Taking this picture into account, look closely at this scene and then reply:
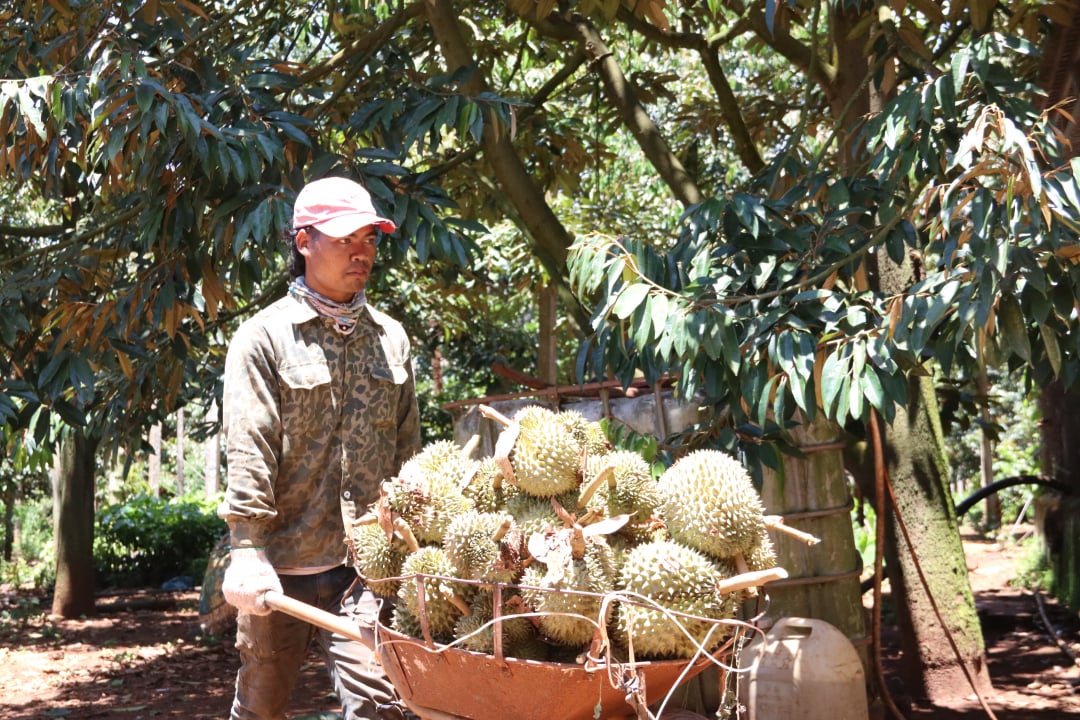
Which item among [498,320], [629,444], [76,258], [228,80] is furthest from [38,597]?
[629,444]

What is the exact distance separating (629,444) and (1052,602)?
5193 millimetres

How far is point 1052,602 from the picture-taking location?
8.00m

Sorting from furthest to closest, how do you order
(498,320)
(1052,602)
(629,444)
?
(498,320), (1052,602), (629,444)

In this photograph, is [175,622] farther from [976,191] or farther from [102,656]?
[976,191]

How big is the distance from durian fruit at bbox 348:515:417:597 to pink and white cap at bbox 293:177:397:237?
90 centimetres

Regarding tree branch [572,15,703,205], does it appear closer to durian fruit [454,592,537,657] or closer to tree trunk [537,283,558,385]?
tree trunk [537,283,558,385]

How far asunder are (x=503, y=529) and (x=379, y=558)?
17.1 inches

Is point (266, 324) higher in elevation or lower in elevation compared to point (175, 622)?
higher

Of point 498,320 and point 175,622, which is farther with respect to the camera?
point 498,320

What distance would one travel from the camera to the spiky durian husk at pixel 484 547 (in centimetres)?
235

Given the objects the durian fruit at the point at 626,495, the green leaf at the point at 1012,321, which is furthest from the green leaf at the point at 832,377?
the durian fruit at the point at 626,495

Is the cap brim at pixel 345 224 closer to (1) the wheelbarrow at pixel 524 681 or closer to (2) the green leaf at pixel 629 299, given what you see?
(2) the green leaf at pixel 629 299

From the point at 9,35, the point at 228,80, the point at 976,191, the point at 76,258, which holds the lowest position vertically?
the point at 976,191

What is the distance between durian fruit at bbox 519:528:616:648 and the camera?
7.43ft
